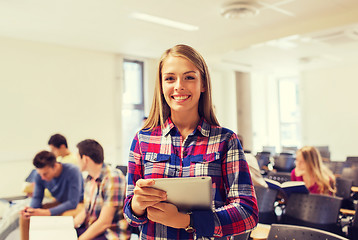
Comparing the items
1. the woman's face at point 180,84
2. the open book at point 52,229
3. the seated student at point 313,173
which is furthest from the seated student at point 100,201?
the seated student at point 313,173

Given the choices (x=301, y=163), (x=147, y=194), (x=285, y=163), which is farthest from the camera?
(x=285, y=163)

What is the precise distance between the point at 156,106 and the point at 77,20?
498 centimetres

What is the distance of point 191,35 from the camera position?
691cm

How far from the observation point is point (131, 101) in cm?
886

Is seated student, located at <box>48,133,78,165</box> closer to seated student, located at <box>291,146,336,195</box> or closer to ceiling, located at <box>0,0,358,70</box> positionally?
ceiling, located at <box>0,0,358,70</box>

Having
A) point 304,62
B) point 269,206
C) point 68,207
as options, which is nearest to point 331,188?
point 269,206

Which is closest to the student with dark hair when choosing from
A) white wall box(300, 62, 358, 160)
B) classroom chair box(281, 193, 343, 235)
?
classroom chair box(281, 193, 343, 235)

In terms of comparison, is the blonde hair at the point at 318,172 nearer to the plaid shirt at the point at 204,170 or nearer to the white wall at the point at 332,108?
the plaid shirt at the point at 204,170

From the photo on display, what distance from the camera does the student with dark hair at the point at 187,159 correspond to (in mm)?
1047

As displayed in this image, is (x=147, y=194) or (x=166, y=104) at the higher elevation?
(x=166, y=104)

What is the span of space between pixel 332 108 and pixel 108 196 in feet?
34.6

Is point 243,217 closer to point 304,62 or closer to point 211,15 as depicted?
point 211,15

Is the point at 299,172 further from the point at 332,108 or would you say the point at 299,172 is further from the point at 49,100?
the point at 332,108

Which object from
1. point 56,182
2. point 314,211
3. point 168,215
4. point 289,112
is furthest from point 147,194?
point 289,112
